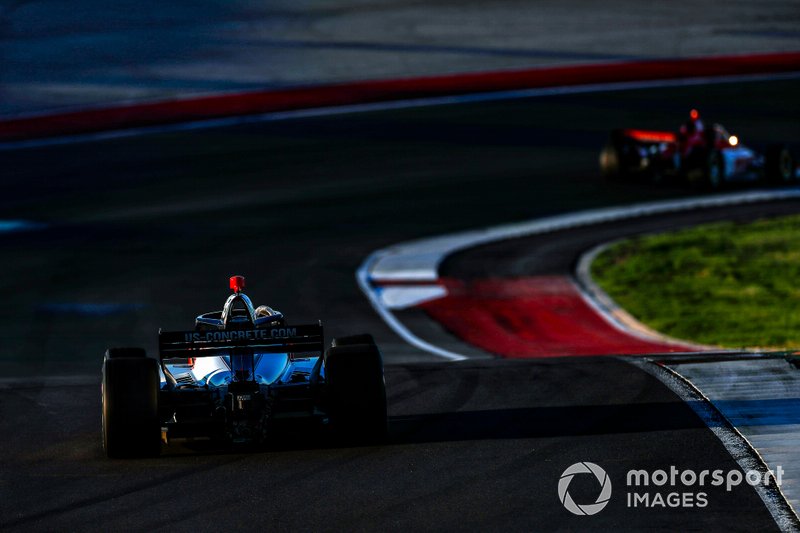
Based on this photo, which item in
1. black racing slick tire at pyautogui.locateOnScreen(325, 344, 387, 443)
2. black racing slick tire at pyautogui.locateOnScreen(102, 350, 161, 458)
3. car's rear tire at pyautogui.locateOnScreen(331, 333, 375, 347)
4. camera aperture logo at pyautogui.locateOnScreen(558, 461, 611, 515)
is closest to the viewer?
camera aperture logo at pyautogui.locateOnScreen(558, 461, 611, 515)

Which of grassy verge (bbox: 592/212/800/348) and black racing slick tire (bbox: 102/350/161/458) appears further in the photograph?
grassy verge (bbox: 592/212/800/348)

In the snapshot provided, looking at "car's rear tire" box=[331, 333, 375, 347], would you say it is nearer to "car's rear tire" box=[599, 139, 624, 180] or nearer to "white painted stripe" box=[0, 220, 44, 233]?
"white painted stripe" box=[0, 220, 44, 233]

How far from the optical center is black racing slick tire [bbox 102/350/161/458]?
32.2 feet

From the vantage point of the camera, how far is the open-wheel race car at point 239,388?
983 cm

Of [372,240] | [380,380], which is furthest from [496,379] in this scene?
[372,240]

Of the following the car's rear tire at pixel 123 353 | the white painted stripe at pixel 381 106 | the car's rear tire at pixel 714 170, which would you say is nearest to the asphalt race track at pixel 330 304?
the white painted stripe at pixel 381 106

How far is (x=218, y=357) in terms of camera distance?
10539 mm

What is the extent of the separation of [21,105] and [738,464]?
3044 centimetres

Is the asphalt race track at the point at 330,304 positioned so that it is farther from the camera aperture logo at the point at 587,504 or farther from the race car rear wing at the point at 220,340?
the race car rear wing at the point at 220,340

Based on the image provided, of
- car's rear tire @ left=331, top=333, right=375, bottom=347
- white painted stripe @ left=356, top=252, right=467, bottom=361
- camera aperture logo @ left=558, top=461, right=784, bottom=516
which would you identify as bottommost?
white painted stripe @ left=356, top=252, right=467, bottom=361

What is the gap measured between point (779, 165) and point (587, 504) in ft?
73.8

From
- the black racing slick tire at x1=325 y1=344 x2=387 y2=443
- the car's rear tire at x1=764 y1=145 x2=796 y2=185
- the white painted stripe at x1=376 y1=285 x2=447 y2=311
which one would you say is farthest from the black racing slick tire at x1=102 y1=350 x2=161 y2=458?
the car's rear tire at x1=764 y1=145 x2=796 y2=185

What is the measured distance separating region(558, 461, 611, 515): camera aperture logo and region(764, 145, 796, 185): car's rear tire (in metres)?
21.5

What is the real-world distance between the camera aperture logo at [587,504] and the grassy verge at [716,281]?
8.53m
